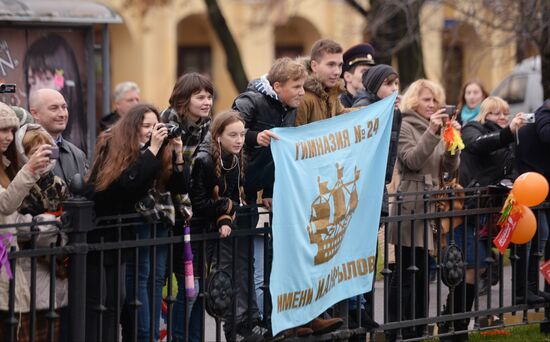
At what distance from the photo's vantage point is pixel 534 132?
945 centimetres

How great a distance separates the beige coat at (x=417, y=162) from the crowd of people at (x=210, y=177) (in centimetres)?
1

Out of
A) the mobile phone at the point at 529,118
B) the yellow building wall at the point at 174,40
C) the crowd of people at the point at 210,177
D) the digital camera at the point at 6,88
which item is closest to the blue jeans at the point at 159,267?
the crowd of people at the point at 210,177

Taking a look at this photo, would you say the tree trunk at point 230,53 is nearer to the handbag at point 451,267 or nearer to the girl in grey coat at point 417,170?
the girl in grey coat at point 417,170

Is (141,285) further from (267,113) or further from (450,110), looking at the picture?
(450,110)

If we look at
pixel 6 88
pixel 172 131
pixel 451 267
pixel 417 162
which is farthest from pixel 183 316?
pixel 417 162

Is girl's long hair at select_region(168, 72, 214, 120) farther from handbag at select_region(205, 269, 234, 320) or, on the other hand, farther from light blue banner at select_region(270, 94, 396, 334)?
handbag at select_region(205, 269, 234, 320)

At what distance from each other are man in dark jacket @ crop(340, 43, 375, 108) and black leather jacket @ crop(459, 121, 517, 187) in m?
1.01

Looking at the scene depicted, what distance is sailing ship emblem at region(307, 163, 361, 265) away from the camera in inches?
291

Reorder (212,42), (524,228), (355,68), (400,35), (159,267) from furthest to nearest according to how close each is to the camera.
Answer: (212,42) → (400,35) → (355,68) → (524,228) → (159,267)

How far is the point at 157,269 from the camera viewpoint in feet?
Answer: 23.4

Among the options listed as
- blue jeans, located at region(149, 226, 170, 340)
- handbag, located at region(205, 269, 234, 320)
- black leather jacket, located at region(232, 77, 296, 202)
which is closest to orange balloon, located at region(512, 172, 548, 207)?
black leather jacket, located at region(232, 77, 296, 202)

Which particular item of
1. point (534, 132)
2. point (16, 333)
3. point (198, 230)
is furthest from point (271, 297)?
point (534, 132)

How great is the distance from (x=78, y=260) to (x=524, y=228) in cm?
356

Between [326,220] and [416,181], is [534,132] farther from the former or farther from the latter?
[326,220]
